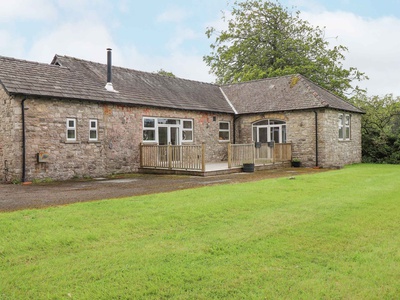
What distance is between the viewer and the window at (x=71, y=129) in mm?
15508

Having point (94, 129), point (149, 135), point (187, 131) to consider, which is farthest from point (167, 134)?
point (94, 129)

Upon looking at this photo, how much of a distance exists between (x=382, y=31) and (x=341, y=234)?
2203 cm

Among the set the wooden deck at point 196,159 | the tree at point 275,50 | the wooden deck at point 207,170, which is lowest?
the wooden deck at point 207,170

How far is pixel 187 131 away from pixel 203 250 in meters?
15.8

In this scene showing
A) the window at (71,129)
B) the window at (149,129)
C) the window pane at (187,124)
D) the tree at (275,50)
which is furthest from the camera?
the tree at (275,50)

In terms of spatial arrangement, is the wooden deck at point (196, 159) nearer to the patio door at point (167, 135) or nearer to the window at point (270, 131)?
the patio door at point (167, 135)

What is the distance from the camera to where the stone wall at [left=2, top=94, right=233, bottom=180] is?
14203 mm

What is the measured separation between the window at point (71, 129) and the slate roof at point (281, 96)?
36.5 ft

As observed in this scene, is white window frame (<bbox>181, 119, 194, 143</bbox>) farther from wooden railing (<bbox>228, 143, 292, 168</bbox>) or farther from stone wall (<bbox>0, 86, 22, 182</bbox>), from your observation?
stone wall (<bbox>0, 86, 22, 182</bbox>)

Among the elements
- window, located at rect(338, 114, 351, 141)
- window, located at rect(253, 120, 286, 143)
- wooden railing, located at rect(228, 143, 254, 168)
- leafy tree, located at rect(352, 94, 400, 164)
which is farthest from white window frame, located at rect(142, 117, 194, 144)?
leafy tree, located at rect(352, 94, 400, 164)

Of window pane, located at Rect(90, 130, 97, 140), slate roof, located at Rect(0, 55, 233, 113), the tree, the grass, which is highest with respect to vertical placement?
the tree

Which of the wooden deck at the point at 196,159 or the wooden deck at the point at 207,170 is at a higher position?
the wooden deck at the point at 196,159

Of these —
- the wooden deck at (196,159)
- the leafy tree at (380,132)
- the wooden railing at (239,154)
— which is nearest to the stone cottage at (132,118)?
the wooden deck at (196,159)

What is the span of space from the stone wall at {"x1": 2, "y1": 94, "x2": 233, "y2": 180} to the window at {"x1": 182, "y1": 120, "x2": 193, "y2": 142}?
40.6 inches
